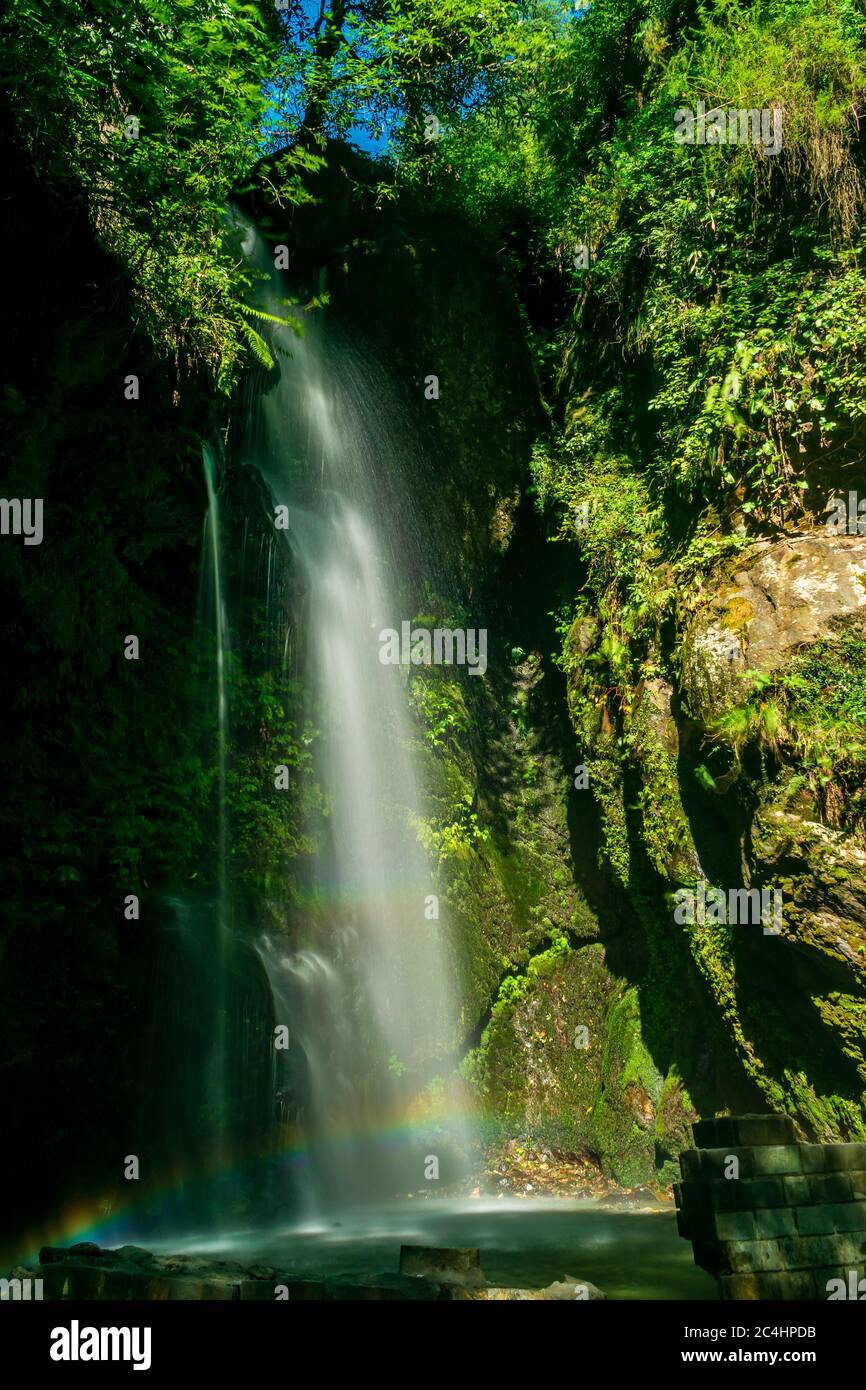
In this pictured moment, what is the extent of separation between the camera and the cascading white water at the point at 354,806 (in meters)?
9.61

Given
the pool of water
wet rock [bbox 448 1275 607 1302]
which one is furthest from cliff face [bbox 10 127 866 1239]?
wet rock [bbox 448 1275 607 1302]

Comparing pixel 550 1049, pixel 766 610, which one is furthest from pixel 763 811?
pixel 550 1049

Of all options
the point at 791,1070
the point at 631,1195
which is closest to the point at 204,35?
the point at 791,1070

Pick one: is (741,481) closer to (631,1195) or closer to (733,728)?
(733,728)

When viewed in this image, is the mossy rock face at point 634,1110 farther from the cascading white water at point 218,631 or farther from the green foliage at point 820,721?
the cascading white water at point 218,631

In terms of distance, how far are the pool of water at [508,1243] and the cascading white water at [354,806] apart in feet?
2.98

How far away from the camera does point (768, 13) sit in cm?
1081

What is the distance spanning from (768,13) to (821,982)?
34.6 feet

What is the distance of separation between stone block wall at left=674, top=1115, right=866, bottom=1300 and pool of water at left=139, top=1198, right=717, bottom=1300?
42.8 inches

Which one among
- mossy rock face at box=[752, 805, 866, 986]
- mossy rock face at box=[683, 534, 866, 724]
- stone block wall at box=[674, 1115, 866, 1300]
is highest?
mossy rock face at box=[683, 534, 866, 724]

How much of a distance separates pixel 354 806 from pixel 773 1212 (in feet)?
24.4

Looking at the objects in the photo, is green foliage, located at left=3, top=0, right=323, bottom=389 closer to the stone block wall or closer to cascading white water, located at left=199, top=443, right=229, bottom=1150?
cascading white water, located at left=199, top=443, right=229, bottom=1150

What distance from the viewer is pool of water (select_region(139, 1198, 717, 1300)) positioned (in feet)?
19.4
